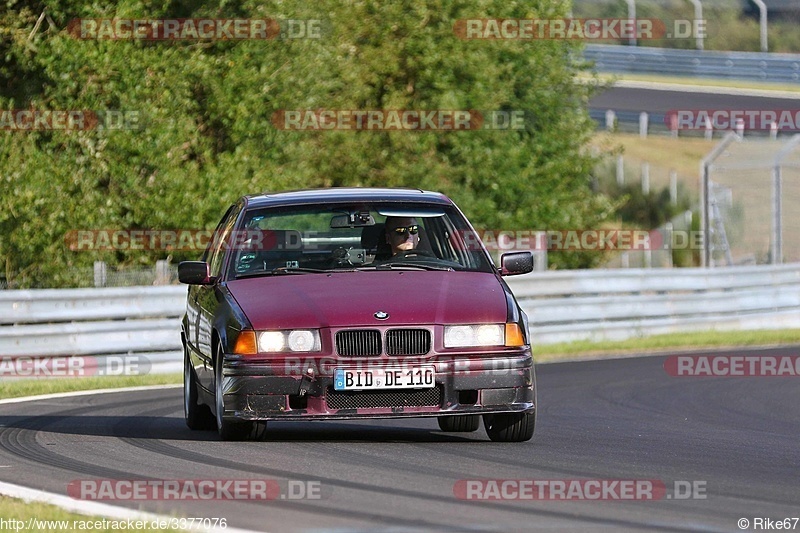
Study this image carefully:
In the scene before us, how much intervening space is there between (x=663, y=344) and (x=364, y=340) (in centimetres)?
1277

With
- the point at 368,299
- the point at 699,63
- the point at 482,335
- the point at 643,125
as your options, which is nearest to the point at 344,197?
the point at 368,299

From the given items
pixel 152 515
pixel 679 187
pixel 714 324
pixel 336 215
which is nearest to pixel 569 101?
pixel 714 324

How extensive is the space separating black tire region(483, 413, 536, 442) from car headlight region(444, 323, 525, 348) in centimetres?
51

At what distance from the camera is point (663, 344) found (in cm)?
2152

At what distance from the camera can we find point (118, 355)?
57.4 feet

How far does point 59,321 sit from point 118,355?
0.84 meters

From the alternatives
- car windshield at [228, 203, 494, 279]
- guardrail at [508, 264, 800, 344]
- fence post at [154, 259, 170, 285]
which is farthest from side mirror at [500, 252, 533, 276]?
guardrail at [508, 264, 800, 344]

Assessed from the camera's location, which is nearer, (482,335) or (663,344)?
(482,335)

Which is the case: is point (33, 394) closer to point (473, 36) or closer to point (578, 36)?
point (473, 36)

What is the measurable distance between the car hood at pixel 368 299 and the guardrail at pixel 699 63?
1764 inches

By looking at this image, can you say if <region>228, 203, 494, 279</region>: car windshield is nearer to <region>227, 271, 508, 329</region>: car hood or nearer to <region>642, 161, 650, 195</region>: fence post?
<region>227, 271, 508, 329</region>: car hood

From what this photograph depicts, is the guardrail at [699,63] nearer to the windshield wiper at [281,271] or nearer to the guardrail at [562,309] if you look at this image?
the guardrail at [562,309]

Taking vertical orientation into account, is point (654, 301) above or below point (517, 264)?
below

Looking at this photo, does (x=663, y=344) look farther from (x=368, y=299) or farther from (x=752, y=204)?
(x=752, y=204)
